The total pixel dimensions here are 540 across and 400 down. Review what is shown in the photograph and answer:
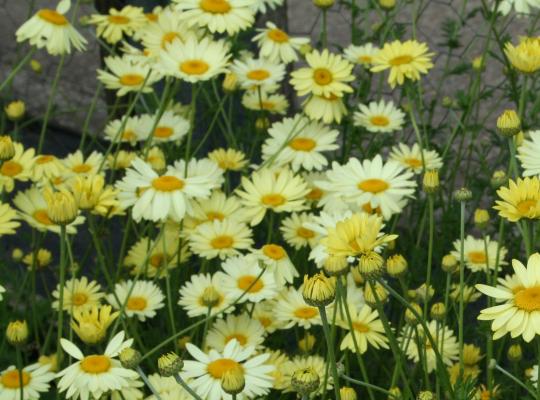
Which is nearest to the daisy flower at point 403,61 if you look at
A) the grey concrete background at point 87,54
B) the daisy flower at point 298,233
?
the daisy flower at point 298,233

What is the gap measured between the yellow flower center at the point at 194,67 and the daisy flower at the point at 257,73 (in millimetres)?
148

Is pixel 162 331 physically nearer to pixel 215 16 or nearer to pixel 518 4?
pixel 215 16

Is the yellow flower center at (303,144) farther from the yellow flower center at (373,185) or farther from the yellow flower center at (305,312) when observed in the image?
the yellow flower center at (305,312)

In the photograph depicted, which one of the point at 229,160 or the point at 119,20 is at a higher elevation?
the point at 119,20

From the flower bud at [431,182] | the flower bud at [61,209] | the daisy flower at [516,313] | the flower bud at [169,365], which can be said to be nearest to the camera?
the daisy flower at [516,313]

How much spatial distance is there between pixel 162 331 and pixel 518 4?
0.69 metres

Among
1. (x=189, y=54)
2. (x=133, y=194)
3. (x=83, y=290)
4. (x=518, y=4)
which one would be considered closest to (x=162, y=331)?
(x=83, y=290)

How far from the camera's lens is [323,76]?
1.57 meters

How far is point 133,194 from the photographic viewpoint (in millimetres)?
1411

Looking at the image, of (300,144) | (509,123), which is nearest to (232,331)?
(300,144)

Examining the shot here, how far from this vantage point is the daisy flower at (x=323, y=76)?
1.55 meters

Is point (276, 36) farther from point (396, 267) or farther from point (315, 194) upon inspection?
point (396, 267)

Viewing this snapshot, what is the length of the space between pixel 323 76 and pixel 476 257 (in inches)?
12.8

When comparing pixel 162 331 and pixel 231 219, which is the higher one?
pixel 231 219
